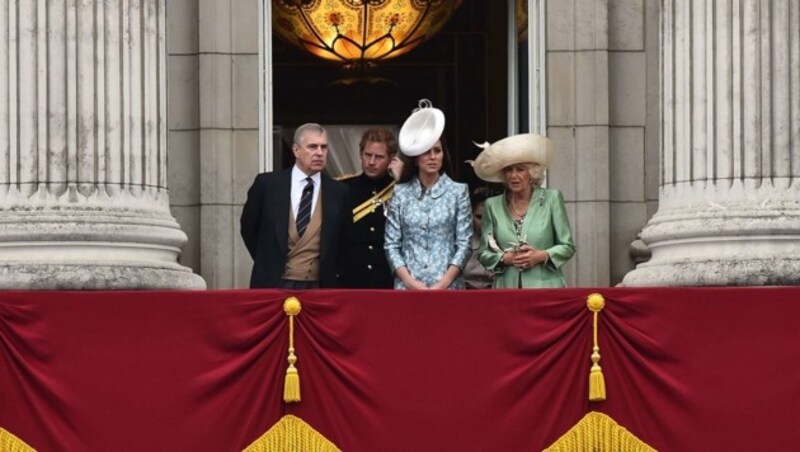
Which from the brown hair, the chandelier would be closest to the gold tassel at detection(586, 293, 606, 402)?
the brown hair

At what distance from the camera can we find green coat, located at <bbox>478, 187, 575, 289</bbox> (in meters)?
17.8

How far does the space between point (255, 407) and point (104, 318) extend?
3.65 feet

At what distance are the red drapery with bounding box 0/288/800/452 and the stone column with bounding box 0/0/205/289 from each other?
67 cm

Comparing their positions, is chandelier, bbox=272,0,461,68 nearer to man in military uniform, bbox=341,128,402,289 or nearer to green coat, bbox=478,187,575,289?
man in military uniform, bbox=341,128,402,289

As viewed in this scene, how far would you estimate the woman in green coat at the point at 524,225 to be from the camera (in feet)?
58.2

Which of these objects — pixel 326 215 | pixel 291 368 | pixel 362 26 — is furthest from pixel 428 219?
pixel 362 26

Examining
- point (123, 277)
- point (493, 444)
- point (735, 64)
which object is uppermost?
point (735, 64)

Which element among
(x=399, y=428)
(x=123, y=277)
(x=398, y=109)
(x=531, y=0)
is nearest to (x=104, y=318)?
(x=123, y=277)

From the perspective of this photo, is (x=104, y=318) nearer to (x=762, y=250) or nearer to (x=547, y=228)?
(x=547, y=228)

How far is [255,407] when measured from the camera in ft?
54.0

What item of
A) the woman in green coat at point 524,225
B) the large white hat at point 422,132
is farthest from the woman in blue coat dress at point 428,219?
the woman in green coat at point 524,225

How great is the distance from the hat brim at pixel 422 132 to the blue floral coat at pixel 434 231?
0.97 ft

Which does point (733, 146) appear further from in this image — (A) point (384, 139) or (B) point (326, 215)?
(B) point (326, 215)

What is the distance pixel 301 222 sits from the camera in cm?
1805
